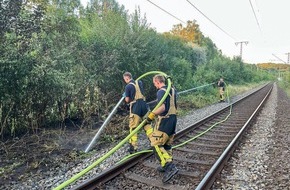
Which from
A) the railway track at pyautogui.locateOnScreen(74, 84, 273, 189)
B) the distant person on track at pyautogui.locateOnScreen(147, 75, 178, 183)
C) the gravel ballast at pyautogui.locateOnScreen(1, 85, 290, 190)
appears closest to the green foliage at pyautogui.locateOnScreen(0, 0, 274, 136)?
the gravel ballast at pyautogui.locateOnScreen(1, 85, 290, 190)

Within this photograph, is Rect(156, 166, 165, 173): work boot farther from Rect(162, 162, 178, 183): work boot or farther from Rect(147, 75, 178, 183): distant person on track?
Rect(162, 162, 178, 183): work boot

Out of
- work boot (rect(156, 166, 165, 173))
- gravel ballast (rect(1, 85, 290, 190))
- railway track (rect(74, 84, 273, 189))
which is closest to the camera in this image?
railway track (rect(74, 84, 273, 189))

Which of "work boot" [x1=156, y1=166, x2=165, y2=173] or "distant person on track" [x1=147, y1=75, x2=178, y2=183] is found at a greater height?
"distant person on track" [x1=147, y1=75, x2=178, y2=183]

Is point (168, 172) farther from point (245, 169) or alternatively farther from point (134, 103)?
point (134, 103)

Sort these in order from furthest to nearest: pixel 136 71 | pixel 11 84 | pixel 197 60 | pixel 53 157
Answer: pixel 197 60 < pixel 136 71 < pixel 11 84 < pixel 53 157

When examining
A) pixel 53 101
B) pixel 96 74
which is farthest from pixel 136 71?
pixel 53 101

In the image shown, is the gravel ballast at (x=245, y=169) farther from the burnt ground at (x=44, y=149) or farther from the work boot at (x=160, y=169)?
the work boot at (x=160, y=169)

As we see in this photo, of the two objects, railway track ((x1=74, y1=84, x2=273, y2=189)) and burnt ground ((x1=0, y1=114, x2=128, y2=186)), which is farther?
burnt ground ((x1=0, y1=114, x2=128, y2=186))

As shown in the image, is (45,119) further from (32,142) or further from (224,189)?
(224,189)

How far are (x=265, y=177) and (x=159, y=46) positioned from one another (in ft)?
40.7

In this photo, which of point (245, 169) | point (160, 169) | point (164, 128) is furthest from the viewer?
point (245, 169)

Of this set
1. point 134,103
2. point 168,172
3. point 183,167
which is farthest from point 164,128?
point 134,103

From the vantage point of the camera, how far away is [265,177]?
559 centimetres

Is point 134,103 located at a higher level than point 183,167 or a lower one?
higher
